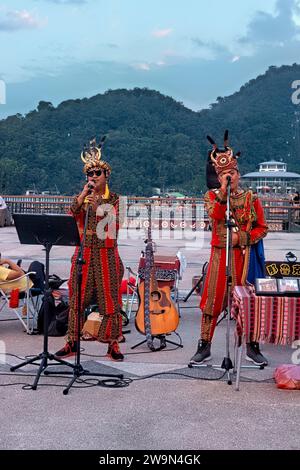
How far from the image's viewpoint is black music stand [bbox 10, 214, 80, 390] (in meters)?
6.02

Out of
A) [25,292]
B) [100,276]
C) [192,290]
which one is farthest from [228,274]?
[192,290]

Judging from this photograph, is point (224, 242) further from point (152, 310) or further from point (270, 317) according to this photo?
point (152, 310)

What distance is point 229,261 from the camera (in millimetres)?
6375

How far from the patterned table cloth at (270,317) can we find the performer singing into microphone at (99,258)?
1416 mm

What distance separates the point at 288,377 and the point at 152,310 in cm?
191

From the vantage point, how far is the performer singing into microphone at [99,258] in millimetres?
6574

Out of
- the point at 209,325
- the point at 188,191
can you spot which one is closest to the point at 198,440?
the point at 209,325

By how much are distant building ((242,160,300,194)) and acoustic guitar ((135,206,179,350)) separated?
8146 centimetres

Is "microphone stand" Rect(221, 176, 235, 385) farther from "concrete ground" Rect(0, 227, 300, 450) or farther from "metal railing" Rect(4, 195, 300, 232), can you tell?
"metal railing" Rect(4, 195, 300, 232)

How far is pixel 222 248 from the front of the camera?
6418 millimetres

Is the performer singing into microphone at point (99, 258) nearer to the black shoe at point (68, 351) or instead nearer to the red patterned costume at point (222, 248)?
the black shoe at point (68, 351)

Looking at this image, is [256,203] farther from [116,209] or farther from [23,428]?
[23,428]

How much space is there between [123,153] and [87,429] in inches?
3135

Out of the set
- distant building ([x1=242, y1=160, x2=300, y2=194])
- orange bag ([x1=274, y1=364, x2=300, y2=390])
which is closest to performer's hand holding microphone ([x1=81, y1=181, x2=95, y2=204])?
orange bag ([x1=274, y1=364, x2=300, y2=390])
